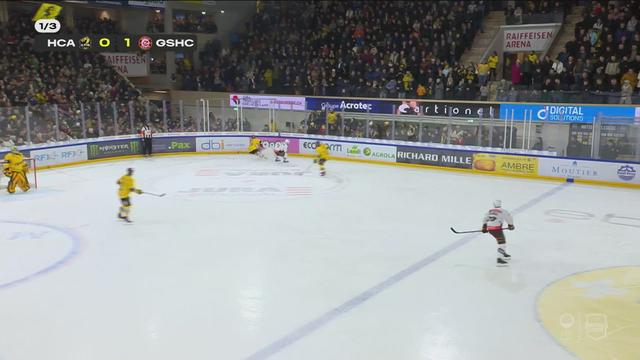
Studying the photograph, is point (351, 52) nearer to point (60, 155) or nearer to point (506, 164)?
point (506, 164)

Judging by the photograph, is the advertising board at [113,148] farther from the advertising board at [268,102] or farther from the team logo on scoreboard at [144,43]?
the team logo on scoreboard at [144,43]

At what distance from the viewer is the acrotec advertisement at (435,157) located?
20078mm

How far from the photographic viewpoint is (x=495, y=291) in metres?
8.77

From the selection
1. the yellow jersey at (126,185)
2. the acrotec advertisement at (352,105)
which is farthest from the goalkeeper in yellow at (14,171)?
the acrotec advertisement at (352,105)

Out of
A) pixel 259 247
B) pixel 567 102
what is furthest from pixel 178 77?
pixel 259 247

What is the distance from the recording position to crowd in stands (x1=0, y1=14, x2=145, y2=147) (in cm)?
2028

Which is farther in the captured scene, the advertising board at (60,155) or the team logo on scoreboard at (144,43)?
the advertising board at (60,155)

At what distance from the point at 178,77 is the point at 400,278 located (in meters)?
25.0

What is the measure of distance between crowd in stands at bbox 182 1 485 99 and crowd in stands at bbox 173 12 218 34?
4.40 ft

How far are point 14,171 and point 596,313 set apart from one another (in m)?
14.7

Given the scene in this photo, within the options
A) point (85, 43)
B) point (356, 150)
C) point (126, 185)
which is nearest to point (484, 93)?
point (356, 150)

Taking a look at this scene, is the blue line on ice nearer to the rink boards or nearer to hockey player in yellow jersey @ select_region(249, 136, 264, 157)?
the rink boards

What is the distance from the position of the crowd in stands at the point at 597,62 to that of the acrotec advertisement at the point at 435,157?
265 cm

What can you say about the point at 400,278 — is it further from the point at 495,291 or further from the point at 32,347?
the point at 32,347
